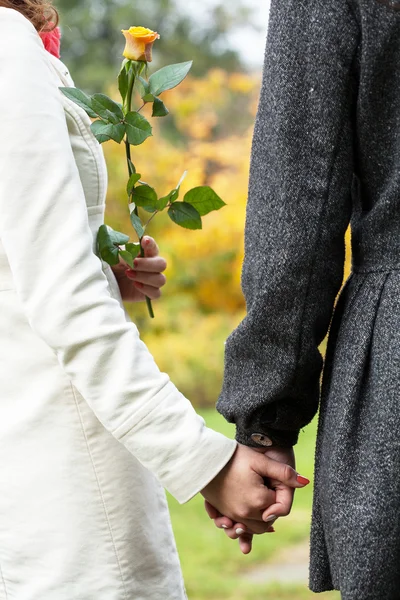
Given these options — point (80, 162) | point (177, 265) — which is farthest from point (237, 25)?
point (80, 162)

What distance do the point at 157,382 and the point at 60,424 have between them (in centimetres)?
17

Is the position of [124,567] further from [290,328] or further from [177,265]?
[177,265]

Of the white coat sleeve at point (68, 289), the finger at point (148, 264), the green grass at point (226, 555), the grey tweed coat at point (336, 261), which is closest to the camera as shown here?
the grey tweed coat at point (336, 261)

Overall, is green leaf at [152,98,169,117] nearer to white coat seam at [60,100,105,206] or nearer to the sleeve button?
white coat seam at [60,100,105,206]

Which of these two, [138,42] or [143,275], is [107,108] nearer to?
[138,42]

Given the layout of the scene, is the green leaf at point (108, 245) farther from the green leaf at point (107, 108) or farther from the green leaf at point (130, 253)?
the green leaf at point (107, 108)

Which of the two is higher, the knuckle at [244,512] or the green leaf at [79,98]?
the green leaf at [79,98]

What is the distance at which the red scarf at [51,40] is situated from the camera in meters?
1.33

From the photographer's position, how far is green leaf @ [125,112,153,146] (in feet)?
4.17

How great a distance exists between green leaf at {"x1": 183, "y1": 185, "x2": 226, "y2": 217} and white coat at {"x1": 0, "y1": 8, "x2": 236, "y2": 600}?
0.49 feet

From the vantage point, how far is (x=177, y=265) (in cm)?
597

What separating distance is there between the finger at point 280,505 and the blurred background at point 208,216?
2.06 metres

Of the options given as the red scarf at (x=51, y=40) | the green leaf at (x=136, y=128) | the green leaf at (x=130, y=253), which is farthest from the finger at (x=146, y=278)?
the red scarf at (x=51, y=40)

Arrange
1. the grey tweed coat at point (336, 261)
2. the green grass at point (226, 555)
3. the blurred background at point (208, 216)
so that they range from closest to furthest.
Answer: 1. the grey tweed coat at point (336, 261)
2. the green grass at point (226, 555)
3. the blurred background at point (208, 216)
